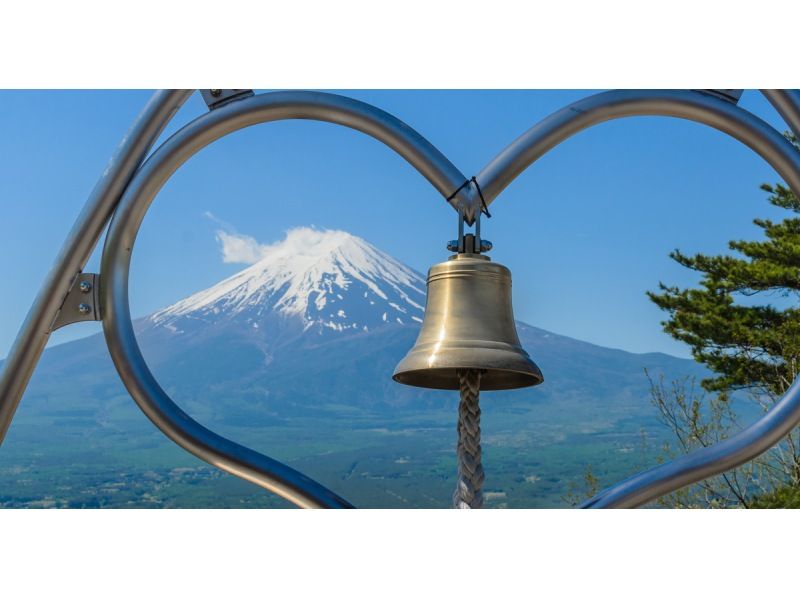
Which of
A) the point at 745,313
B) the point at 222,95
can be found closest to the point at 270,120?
the point at 222,95

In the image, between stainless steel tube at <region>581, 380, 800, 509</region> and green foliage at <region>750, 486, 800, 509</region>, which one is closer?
stainless steel tube at <region>581, 380, 800, 509</region>

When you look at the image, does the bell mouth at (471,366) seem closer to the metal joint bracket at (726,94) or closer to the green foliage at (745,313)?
the metal joint bracket at (726,94)

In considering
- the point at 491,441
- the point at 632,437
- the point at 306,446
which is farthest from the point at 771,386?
the point at 306,446

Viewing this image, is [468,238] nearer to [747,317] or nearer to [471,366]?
[471,366]

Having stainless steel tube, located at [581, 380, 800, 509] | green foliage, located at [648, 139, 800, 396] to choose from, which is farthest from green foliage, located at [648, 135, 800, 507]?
stainless steel tube, located at [581, 380, 800, 509]

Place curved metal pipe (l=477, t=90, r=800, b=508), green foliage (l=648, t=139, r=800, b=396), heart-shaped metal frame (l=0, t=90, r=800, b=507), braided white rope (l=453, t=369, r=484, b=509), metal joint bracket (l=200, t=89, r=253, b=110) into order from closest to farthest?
1. braided white rope (l=453, t=369, r=484, b=509)
2. heart-shaped metal frame (l=0, t=90, r=800, b=507)
3. curved metal pipe (l=477, t=90, r=800, b=508)
4. metal joint bracket (l=200, t=89, r=253, b=110)
5. green foliage (l=648, t=139, r=800, b=396)

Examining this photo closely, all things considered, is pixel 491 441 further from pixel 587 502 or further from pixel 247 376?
pixel 587 502

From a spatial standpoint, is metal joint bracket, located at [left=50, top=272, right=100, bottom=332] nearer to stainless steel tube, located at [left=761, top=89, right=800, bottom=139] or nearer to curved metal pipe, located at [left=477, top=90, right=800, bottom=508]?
curved metal pipe, located at [left=477, top=90, right=800, bottom=508]
